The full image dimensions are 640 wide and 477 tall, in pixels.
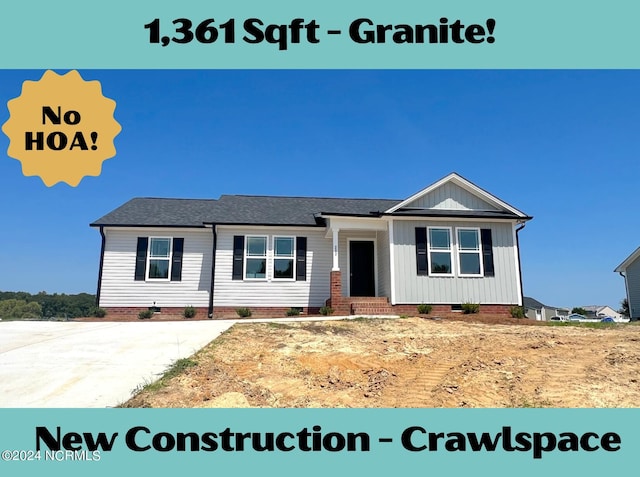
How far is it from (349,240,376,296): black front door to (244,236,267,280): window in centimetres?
338

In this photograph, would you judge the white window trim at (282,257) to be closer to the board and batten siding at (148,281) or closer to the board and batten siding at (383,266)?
the board and batten siding at (148,281)

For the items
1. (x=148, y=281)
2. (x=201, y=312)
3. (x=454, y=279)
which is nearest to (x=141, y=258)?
(x=148, y=281)

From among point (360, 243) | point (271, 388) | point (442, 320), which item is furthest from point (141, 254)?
point (271, 388)

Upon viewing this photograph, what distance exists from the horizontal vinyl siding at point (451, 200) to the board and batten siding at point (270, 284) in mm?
4299

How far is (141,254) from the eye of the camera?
17.3m

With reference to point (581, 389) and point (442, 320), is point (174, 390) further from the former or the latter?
point (442, 320)

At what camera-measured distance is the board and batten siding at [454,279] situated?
16.1 metres

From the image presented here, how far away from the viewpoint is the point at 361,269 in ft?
58.7

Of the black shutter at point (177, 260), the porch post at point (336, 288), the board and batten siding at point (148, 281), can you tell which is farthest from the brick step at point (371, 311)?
the black shutter at point (177, 260)

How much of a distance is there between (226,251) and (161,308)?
10.6 ft

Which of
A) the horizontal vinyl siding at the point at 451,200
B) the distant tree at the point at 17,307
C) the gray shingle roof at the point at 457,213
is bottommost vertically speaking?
the distant tree at the point at 17,307

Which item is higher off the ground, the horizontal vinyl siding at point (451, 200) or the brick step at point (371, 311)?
the horizontal vinyl siding at point (451, 200)

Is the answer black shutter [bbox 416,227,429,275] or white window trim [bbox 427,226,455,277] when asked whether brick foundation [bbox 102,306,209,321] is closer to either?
black shutter [bbox 416,227,429,275]

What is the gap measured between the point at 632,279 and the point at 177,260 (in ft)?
90.1
